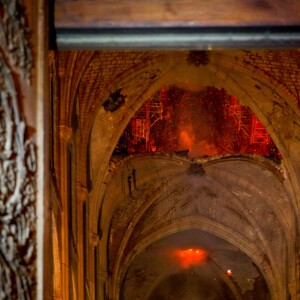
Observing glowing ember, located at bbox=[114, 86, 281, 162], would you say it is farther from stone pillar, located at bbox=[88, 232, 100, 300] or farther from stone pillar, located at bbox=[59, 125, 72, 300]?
stone pillar, located at bbox=[59, 125, 72, 300]

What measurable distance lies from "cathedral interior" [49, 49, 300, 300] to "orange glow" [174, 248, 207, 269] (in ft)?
0.18

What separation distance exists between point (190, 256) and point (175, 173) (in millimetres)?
5293

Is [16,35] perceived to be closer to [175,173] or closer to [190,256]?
[175,173]

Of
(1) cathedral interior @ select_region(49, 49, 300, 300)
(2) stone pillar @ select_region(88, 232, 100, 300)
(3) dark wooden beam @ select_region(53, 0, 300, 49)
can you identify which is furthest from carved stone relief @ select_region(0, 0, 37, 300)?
(2) stone pillar @ select_region(88, 232, 100, 300)

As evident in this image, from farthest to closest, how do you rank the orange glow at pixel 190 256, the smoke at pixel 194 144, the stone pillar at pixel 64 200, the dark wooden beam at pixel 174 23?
the orange glow at pixel 190 256
the smoke at pixel 194 144
the stone pillar at pixel 64 200
the dark wooden beam at pixel 174 23

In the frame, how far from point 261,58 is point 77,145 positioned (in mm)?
3637

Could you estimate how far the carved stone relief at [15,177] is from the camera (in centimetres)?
447

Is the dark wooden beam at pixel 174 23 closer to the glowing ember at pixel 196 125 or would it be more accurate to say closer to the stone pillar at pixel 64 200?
the stone pillar at pixel 64 200

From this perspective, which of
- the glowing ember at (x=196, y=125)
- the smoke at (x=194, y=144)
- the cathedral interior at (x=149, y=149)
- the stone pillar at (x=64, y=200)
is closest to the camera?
the cathedral interior at (x=149, y=149)

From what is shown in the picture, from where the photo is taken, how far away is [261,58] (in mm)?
16031

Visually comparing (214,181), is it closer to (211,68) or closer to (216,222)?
(216,222)

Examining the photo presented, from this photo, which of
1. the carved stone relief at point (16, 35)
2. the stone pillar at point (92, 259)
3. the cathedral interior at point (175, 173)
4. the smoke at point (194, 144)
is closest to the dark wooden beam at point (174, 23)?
the carved stone relief at point (16, 35)

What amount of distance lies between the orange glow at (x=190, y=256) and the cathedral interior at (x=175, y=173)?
2.1 inches

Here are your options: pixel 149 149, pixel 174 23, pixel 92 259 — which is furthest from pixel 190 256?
pixel 174 23
